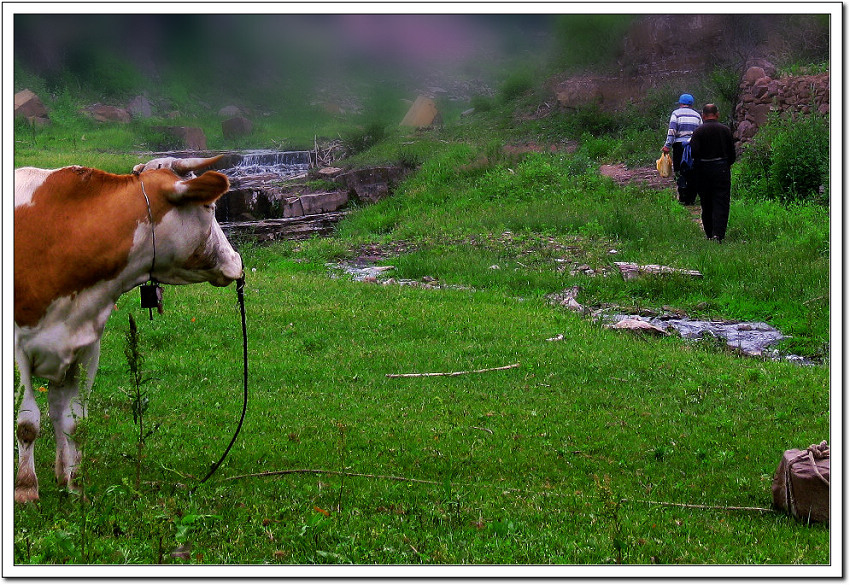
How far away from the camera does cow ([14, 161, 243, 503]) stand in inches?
190

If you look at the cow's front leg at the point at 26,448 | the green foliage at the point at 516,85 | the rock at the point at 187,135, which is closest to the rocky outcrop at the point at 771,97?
the green foliage at the point at 516,85

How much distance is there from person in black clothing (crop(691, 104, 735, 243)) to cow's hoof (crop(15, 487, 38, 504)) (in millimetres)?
12497

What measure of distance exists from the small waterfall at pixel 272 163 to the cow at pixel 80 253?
943 inches

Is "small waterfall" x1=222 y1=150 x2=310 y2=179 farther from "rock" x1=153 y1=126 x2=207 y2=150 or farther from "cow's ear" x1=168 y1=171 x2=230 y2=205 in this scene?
"cow's ear" x1=168 y1=171 x2=230 y2=205

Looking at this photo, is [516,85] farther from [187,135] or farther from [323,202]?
[187,135]

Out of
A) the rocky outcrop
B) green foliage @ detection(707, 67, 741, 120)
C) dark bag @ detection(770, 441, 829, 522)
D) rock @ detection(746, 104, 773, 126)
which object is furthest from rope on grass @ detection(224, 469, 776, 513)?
green foliage @ detection(707, 67, 741, 120)

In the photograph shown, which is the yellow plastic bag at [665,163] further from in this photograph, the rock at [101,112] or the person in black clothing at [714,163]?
the rock at [101,112]

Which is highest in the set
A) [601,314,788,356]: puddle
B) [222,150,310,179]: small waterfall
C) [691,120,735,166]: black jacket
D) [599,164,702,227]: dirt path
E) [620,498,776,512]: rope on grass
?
[691,120,735,166]: black jacket

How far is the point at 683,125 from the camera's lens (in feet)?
51.9

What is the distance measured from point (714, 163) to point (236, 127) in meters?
22.5

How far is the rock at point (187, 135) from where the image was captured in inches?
1233

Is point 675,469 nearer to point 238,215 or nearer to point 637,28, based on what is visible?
point 238,215

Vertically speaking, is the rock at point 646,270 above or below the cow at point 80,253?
below

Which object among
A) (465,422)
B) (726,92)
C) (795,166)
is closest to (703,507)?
(465,422)
